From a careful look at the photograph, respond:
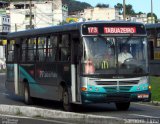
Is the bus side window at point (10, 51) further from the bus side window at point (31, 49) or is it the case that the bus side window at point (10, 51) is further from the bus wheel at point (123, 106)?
the bus wheel at point (123, 106)

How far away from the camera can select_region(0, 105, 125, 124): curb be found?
44.3 ft

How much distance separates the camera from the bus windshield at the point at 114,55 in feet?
56.2

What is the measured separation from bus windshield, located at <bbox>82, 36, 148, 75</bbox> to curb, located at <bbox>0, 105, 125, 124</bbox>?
194 centimetres

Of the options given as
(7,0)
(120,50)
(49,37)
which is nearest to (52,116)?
(120,50)

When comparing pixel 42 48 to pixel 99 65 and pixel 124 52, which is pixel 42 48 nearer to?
pixel 99 65

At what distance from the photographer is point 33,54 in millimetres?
21688

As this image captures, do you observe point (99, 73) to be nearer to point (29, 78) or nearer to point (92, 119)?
point (92, 119)

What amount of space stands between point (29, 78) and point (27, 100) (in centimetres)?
101

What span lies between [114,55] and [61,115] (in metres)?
3.00

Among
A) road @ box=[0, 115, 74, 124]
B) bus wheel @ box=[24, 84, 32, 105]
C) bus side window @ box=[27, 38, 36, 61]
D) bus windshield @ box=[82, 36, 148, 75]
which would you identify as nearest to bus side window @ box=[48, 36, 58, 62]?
bus side window @ box=[27, 38, 36, 61]

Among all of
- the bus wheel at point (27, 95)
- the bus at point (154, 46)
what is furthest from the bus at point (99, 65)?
the bus at point (154, 46)

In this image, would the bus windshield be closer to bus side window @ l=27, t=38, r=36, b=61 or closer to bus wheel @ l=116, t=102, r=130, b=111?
bus wheel @ l=116, t=102, r=130, b=111

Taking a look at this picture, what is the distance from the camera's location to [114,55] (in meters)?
17.3

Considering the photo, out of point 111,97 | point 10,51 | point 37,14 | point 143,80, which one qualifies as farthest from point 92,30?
point 37,14
